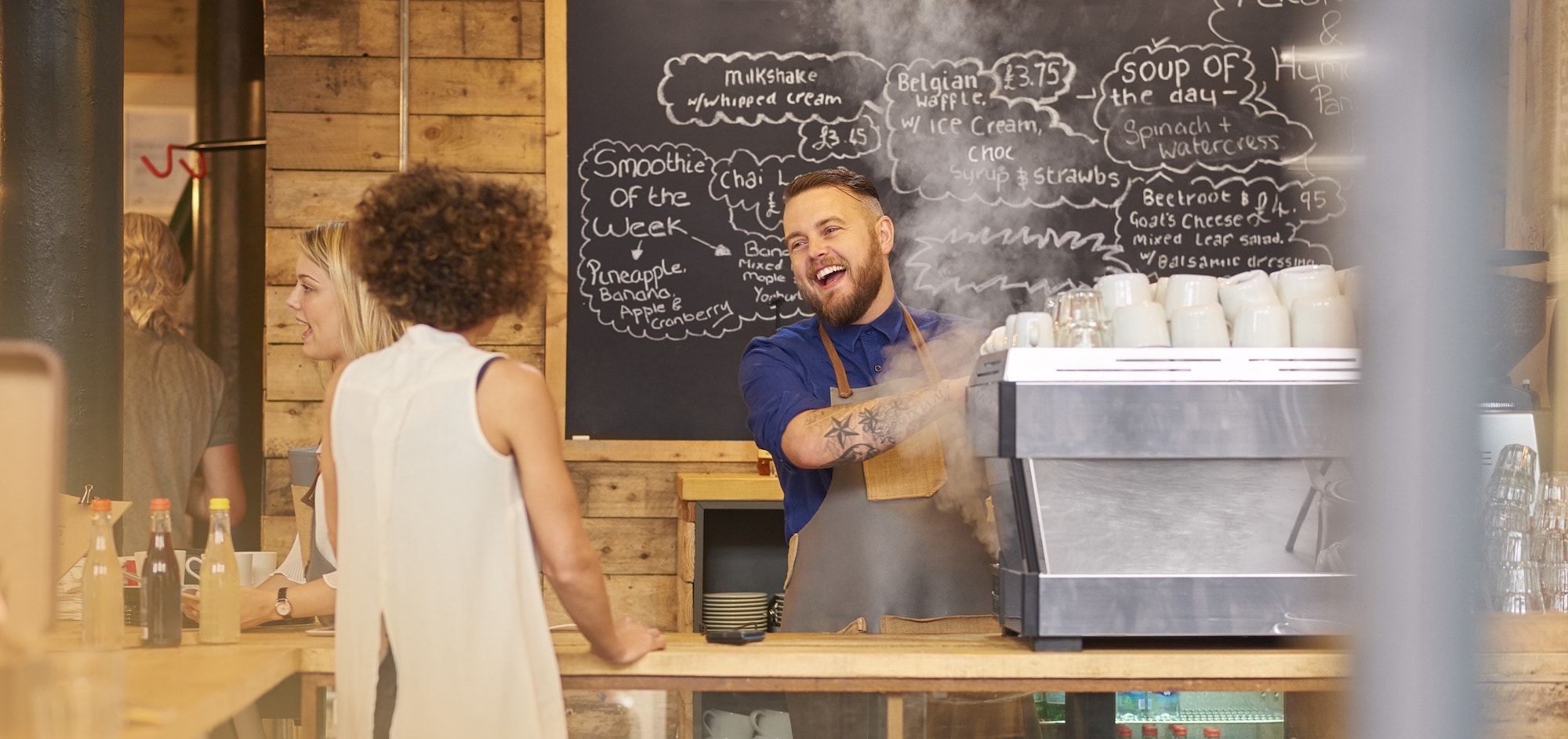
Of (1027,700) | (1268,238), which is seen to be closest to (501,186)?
(1027,700)

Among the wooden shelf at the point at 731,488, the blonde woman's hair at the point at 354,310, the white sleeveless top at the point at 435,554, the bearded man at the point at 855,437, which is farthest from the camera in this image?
the wooden shelf at the point at 731,488

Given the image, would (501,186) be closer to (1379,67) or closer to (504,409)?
(504,409)

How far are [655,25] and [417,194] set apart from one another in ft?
7.81

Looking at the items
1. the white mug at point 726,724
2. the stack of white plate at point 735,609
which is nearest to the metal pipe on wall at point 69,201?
the white mug at point 726,724

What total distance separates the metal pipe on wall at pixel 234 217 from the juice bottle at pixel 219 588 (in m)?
2.84

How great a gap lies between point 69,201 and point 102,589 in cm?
85

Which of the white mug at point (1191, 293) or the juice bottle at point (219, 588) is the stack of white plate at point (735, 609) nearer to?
the juice bottle at point (219, 588)

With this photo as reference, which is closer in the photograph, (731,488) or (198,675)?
(198,675)

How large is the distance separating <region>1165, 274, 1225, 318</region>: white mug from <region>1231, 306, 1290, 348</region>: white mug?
0.20 ft

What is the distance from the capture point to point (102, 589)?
5.28 feet

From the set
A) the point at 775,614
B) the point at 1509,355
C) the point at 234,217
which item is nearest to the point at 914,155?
the point at 775,614

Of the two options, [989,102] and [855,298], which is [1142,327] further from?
[989,102]

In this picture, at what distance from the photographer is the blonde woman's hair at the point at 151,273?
2.79m

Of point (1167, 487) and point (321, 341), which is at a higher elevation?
point (321, 341)
